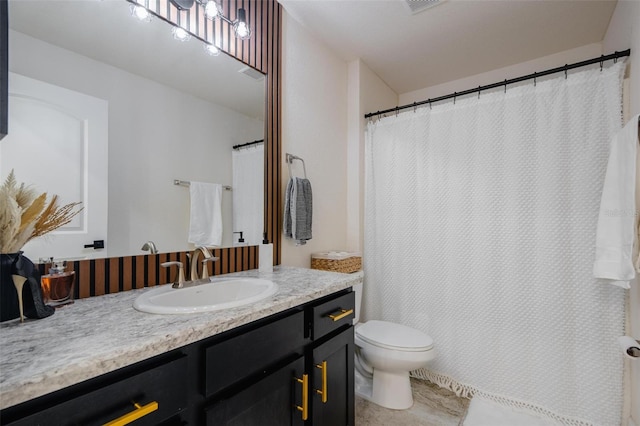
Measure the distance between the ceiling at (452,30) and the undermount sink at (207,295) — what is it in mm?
1632

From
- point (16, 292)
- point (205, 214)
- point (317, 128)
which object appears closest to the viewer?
point (16, 292)

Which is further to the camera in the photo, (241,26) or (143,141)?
(241,26)

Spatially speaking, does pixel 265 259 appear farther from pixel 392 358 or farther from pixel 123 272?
pixel 392 358

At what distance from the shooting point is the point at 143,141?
117 centimetres

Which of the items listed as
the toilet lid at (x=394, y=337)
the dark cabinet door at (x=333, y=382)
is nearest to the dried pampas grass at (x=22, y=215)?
the dark cabinet door at (x=333, y=382)

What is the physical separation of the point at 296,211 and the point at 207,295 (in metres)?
0.70

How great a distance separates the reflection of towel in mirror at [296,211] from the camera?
1723 millimetres

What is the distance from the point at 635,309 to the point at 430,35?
1.94 metres

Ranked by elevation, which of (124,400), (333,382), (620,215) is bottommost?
(333,382)

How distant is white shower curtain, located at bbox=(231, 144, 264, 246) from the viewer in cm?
151

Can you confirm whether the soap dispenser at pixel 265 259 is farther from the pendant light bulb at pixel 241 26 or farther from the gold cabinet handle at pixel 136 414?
the pendant light bulb at pixel 241 26

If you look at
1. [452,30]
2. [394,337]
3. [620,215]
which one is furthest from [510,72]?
[394,337]

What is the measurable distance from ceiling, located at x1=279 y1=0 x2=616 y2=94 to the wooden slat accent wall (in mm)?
289

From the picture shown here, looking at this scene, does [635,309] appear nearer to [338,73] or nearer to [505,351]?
[505,351]
